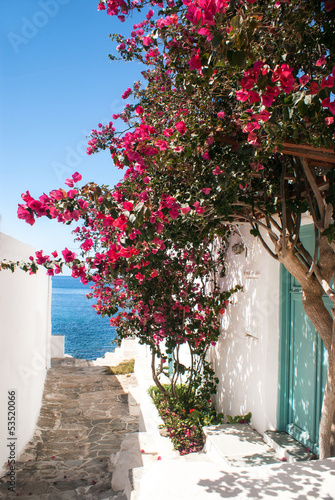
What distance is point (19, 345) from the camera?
6164 mm

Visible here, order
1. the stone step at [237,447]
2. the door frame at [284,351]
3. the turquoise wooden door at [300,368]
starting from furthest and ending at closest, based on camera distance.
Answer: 1. the door frame at [284,351]
2. the stone step at [237,447]
3. the turquoise wooden door at [300,368]

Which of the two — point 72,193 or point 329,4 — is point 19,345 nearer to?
point 72,193

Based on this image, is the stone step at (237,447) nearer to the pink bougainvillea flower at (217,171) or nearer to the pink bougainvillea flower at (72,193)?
the pink bougainvillea flower at (217,171)

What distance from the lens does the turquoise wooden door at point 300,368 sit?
3.76m

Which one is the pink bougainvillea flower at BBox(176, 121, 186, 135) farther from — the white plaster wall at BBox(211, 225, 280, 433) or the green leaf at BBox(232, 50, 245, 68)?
the white plaster wall at BBox(211, 225, 280, 433)

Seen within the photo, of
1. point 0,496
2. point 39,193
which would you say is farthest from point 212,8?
point 0,496

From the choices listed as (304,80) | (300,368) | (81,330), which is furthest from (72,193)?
(81,330)

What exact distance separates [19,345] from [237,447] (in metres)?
3.97

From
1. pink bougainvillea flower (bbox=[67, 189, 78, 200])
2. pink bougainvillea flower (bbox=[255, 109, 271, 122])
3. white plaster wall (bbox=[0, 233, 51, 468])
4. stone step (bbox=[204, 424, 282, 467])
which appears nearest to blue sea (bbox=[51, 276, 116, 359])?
white plaster wall (bbox=[0, 233, 51, 468])

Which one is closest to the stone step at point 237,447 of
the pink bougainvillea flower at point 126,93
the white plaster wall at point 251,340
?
the white plaster wall at point 251,340

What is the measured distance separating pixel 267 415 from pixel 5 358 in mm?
3765

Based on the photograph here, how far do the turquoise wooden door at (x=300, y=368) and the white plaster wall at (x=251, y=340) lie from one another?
13cm

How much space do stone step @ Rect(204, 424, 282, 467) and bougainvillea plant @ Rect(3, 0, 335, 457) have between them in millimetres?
1089

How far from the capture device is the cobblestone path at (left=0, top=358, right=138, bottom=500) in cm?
504
